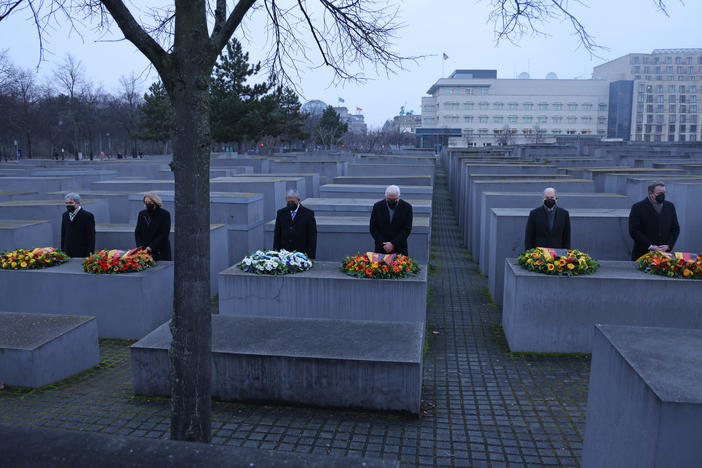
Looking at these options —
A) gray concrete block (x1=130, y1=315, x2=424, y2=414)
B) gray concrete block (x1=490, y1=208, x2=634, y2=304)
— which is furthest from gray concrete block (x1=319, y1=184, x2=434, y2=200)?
gray concrete block (x1=130, y1=315, x2=424, y2=414)

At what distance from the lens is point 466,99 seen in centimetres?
12119

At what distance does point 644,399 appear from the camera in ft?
11.6

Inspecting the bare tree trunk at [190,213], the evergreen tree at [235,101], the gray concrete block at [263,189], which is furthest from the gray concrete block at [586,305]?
the evergreen tree at [235,101]

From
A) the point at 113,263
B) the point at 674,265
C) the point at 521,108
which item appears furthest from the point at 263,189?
the point at 521,108

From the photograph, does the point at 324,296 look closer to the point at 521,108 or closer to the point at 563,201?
the point at 563,201

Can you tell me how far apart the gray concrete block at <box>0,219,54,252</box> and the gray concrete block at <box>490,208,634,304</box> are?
8.39 metres

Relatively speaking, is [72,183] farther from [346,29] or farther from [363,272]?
[346,29]

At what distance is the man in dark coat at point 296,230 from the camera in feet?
29.7

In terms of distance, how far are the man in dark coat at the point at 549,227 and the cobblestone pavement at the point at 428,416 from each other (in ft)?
6.46

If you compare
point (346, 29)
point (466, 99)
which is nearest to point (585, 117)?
point (466, 99)

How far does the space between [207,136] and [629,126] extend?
132 m

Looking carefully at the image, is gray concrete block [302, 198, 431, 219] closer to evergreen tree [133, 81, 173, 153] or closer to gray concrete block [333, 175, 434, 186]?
gray concrete block [333, 175, 434, 186]

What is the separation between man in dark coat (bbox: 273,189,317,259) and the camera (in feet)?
29.7

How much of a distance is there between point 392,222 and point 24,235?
665cm
